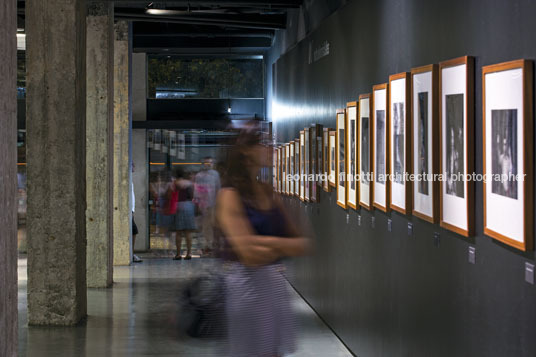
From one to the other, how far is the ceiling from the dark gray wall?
141 inches

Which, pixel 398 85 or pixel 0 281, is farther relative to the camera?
pixel 398 85

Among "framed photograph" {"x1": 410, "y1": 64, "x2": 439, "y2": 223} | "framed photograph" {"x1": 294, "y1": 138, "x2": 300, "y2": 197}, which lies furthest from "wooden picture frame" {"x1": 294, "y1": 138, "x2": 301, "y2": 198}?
"framed photograph" {"x1": 410, "y1": 64, "x2": 439, "y2": 223}

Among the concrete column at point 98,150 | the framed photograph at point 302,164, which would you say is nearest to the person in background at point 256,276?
the framed photograph at point 302,164

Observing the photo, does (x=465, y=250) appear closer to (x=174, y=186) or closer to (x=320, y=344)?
(x=320, y=344)

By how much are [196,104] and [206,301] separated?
597 inches

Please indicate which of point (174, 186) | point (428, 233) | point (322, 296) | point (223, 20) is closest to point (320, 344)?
point (322, 296)

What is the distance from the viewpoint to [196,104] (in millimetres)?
18703

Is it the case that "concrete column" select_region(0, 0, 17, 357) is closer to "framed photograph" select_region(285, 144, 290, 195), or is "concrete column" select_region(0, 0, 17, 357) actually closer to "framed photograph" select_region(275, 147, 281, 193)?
"framed photograph" select_region(285, 144, 290, 195)

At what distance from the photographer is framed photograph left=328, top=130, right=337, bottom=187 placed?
814 centimetres

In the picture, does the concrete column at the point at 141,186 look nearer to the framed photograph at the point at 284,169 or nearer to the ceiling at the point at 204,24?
the ceiling at the point at 204,24

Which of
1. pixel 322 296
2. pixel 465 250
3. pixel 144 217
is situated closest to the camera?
pixel 465 250

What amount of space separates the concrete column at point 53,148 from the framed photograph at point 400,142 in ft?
14.5

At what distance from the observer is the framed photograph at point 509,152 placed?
10.8 feet

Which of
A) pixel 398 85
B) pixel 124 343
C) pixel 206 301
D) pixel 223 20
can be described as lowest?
pixel 124 343
